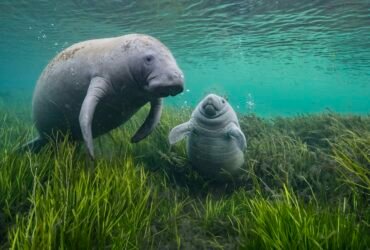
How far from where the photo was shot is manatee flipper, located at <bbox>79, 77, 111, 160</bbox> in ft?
17.3

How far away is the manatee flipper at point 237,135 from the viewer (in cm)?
678

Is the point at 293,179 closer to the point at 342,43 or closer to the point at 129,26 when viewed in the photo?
the point at 129,26

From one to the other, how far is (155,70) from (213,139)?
233 centimetres

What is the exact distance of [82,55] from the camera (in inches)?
249

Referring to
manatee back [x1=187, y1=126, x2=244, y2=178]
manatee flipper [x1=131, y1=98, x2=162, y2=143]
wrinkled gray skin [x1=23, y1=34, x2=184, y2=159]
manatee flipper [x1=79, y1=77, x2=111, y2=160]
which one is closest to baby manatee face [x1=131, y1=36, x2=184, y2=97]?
wrinkled gray skin [x1=23, y1=34, x2=184, y2=159]

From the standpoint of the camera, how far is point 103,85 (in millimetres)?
5785

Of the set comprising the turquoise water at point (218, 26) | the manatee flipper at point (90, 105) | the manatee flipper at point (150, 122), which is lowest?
the turquoise water at point (218, 26)

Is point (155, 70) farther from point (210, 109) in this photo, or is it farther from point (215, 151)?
point (215, 151)

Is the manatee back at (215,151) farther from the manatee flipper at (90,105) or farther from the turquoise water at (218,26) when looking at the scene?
the turquoise water at (218,26)

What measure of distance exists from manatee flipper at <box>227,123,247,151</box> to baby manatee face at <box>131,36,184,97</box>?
2.22 metres

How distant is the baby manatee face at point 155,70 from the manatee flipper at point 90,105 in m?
0.60

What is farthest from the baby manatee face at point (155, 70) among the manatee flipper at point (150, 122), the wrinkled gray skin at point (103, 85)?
the manatee flipper at point (150, 122)

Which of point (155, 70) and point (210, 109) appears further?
point (210, 109)

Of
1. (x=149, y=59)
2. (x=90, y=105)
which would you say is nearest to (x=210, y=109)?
(x=149, y=59)
